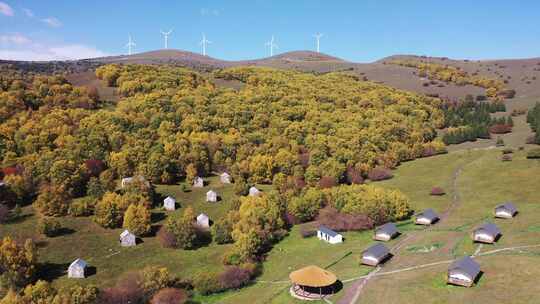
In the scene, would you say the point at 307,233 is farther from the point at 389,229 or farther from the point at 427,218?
the point at 427,218

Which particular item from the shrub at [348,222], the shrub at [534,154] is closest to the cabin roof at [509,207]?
the shrub at [348,222]

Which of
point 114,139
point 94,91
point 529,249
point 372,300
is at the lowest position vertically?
point 372,300

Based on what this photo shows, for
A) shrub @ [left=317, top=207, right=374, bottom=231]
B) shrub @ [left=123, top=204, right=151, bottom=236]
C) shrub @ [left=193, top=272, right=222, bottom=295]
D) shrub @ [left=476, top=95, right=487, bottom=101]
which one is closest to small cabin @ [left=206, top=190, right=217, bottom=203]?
shrub @ [left=123, top=204, right=151, bottom=236]

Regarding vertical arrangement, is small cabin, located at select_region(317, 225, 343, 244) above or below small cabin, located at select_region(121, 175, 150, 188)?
below

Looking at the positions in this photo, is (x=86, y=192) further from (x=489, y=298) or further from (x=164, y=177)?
(x=489, y=298)

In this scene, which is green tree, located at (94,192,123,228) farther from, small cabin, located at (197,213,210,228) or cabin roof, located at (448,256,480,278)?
cabin roof, located at (448,256,480,278)

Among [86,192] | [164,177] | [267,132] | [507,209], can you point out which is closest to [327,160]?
[267,132]

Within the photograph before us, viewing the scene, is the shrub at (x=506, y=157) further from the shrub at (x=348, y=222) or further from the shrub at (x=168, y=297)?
the shrub at (x=168, y=297)
